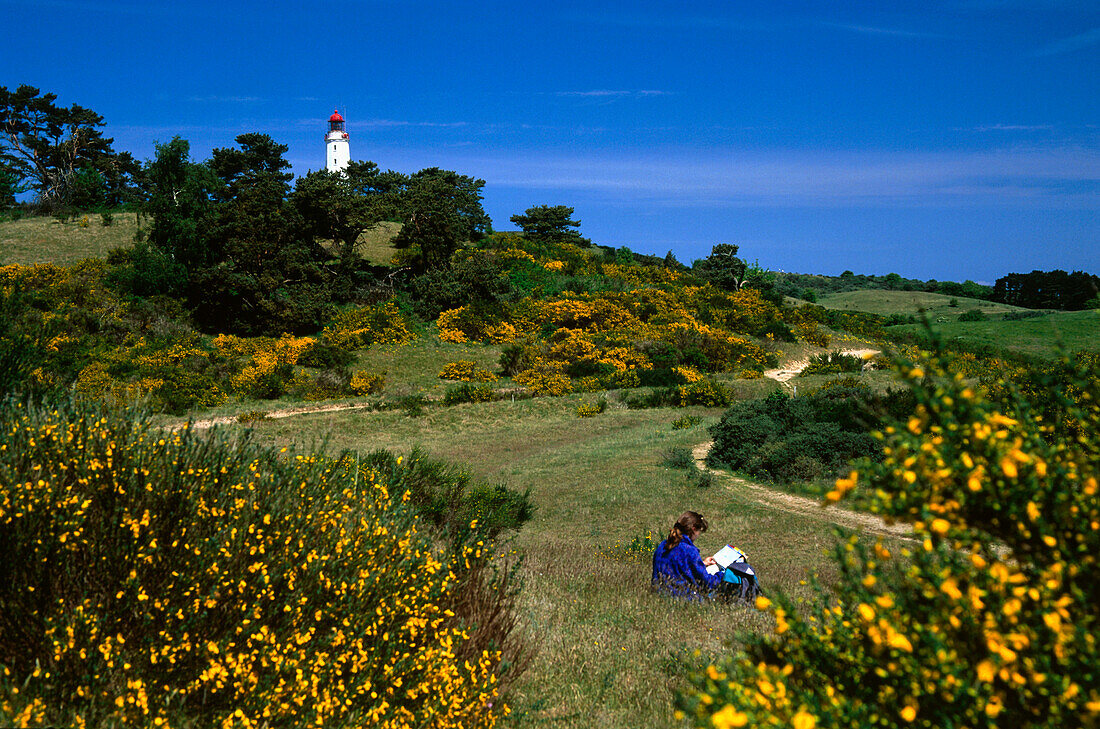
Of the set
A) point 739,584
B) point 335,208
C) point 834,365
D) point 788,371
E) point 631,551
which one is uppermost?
point 335,208

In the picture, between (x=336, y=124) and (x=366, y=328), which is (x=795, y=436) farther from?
(x=336, y=124)

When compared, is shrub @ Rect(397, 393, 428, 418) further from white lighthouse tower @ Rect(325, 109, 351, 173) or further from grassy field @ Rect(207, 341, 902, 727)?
white lighthouse tower @ Rect(325, 109, 351, 173)

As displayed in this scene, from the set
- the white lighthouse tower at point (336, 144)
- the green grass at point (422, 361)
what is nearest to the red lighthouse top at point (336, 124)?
the white lighthouse tower at point (336, 144)

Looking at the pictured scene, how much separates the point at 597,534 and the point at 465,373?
17578 millimetres

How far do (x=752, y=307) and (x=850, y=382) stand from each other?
19.2m

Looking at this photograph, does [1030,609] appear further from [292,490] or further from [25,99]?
[25,99]

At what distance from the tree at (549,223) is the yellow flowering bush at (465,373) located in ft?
93.0

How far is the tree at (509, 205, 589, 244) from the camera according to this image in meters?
55.0

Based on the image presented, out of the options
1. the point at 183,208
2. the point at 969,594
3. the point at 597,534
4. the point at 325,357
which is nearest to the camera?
the point at 969,594

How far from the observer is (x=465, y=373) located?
27.8 metres

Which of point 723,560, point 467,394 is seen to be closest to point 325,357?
point 467,394

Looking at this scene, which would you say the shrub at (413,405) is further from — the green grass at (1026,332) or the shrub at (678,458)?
the green grass at (1026,332)

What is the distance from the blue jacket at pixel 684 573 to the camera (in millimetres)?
6383

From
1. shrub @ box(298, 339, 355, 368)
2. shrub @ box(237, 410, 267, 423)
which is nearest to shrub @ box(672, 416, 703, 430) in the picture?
shrub @ box(237, 410, 267, 423)
